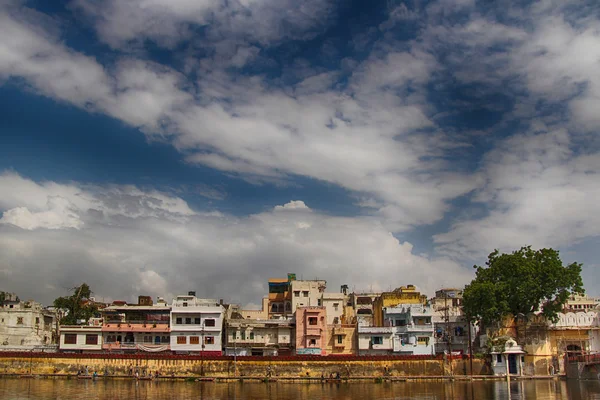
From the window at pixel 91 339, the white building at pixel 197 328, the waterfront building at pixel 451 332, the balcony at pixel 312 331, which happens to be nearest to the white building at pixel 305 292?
the balcony at pixel 312 331

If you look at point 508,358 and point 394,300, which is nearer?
point 508,358

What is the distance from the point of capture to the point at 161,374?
246ft

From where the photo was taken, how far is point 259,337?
8638 centimetres

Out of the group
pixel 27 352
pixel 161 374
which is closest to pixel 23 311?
pixel 27 352

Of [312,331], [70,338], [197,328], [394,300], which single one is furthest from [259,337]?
[70,338]

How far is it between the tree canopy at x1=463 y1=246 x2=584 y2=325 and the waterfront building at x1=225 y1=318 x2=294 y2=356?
2543cm

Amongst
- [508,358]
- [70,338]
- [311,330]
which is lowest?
[508,358]

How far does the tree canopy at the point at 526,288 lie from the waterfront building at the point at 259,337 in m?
25.4

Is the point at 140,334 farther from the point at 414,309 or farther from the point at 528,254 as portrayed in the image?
the point at 528,254

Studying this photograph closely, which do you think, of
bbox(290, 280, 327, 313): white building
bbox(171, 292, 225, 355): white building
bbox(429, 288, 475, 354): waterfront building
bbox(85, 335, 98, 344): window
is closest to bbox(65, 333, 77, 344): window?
bbox(85, 335, 98, 344): window

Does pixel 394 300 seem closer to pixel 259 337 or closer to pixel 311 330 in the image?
pixel 311 330

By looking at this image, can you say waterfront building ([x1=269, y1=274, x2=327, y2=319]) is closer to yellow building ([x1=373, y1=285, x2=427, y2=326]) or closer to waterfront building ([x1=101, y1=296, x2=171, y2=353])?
yellow building ([x1=373, y1=285, x2=427, y2=326])

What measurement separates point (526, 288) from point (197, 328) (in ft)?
146

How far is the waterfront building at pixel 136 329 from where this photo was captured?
8256 centimetres
